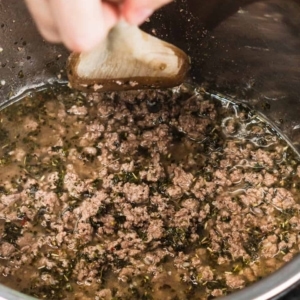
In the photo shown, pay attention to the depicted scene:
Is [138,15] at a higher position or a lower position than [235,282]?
higher

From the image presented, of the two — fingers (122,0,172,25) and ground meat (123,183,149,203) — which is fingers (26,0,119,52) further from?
ground meat (123,183,149,203)

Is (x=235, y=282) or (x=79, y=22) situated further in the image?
(x=235, y=282)

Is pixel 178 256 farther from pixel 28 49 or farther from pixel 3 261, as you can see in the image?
pixel 28 49

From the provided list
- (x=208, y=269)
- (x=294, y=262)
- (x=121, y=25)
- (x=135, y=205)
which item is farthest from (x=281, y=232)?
(x=121, y=25)

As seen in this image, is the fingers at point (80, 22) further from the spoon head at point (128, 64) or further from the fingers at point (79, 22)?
the spoon head at point (128, 64)

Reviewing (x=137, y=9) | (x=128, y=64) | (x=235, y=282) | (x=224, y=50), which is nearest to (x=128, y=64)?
(x=128, y=64)

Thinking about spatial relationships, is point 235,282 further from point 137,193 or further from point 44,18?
point 44,18
